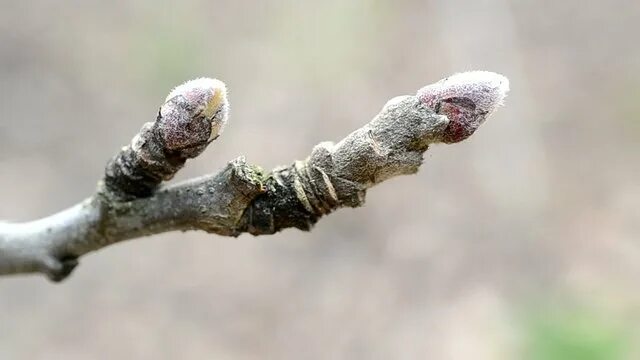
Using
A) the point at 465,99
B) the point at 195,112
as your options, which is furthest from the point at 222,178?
the point at 465,99

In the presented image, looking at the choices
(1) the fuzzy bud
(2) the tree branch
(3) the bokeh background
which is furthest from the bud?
(3) the bokeh background

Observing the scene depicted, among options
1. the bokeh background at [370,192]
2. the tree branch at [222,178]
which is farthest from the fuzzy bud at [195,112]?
the bokeh background at [370,192]

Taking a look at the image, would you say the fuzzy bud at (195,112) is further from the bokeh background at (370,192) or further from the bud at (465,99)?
the bokeh background at (370,192)

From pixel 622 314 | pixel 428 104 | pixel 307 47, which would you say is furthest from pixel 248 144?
pixel 428 104

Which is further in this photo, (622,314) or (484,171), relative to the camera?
(484,171)

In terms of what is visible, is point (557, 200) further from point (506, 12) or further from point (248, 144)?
point (248, 144)

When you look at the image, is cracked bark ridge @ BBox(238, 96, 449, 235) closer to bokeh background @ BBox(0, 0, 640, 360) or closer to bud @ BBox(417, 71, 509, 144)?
bud @ BBox(417, 71, 509, 144)

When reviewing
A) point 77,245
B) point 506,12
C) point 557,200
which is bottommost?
point 77,245
